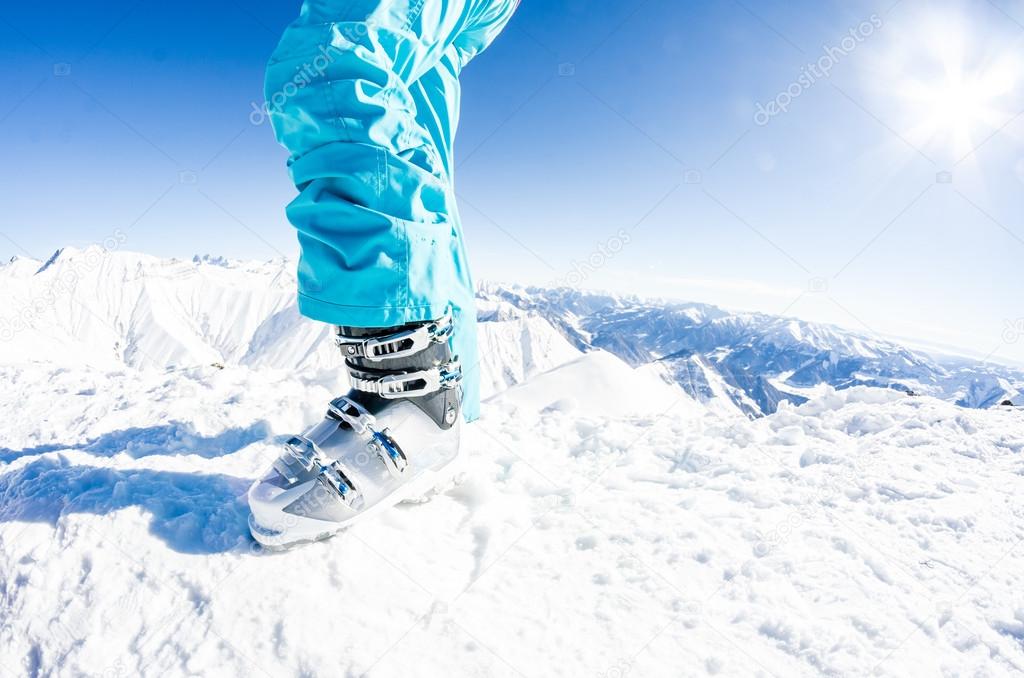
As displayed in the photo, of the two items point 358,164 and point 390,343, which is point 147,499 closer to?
point 390,343

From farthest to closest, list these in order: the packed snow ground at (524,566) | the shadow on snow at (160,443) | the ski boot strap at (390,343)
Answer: the shadow on snow at (160,443)
the ski boot strap at (390,343)
the packed snow ground at (524,566)

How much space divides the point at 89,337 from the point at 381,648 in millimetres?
221496

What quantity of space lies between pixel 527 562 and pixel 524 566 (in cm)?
2

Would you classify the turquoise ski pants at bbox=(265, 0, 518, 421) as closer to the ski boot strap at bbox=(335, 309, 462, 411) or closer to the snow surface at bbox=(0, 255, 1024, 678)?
the ski boot strap at bbox=(335, 309, 462, 411)

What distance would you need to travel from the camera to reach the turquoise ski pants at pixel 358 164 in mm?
1230

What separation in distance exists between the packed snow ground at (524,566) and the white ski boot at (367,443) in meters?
0.09

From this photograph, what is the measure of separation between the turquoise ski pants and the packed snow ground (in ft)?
2.31

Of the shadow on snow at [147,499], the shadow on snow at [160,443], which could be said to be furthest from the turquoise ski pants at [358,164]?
the shadow on snow at [160,443]

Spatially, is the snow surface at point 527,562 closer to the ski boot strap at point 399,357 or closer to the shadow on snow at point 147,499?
the shadow on snow at point 147,499

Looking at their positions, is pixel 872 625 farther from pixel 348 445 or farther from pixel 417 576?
pixel 348 445

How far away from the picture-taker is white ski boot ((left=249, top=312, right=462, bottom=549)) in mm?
1298

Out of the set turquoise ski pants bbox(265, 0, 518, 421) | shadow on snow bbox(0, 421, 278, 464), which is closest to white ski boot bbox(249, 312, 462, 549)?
turquoise ski pants bbox(265, 0, 518, 421)

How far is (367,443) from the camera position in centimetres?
143

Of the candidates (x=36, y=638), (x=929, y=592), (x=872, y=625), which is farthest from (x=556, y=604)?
(x=36, y=638)
